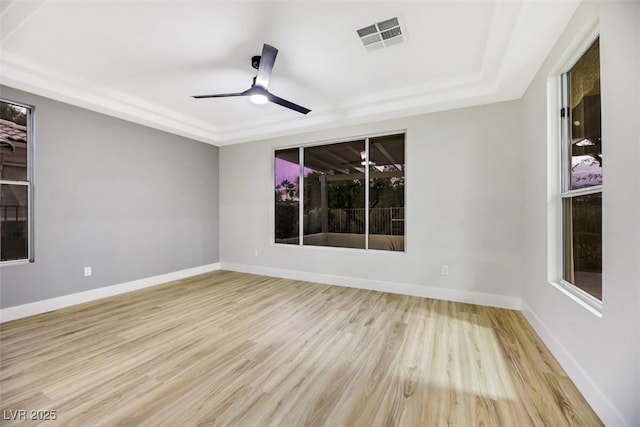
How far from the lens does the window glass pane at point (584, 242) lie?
178 cm

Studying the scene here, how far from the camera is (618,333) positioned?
56.0 inches

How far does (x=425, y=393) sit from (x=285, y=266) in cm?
346

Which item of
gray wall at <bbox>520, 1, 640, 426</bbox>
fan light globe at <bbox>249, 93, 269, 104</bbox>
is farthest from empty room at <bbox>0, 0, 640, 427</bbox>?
fan light globe at <bbox>249, 93, 269, 104</bbox>

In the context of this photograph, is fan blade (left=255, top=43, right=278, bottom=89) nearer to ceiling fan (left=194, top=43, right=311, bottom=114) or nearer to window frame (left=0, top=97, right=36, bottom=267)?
ceiling fan (left=194, top=43, right=311, bottom=114)

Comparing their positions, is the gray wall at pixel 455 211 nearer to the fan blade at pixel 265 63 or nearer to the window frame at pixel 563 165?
the window frame at pixel 563 165

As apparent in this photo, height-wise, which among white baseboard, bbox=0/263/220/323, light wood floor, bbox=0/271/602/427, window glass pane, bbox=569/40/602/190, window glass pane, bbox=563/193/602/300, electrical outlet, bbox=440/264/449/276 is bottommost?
light wood floor, bbox=0/271/602/427

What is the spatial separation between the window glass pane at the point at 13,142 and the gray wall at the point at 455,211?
150 inches

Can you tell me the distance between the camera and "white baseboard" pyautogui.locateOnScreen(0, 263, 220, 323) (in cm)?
306

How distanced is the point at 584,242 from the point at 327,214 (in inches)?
136

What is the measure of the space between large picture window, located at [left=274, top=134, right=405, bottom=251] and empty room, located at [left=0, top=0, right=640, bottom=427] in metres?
0.04

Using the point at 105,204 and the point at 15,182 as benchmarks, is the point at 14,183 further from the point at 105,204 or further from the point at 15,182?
the point at 105,204

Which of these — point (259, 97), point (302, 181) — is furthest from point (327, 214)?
point (259, 97)

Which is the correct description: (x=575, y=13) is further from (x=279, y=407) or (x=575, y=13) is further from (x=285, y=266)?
(x=285, y=266)

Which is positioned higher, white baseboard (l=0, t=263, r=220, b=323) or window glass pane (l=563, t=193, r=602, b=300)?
window glass pane (l=563, t=193, r=602, b=300)
